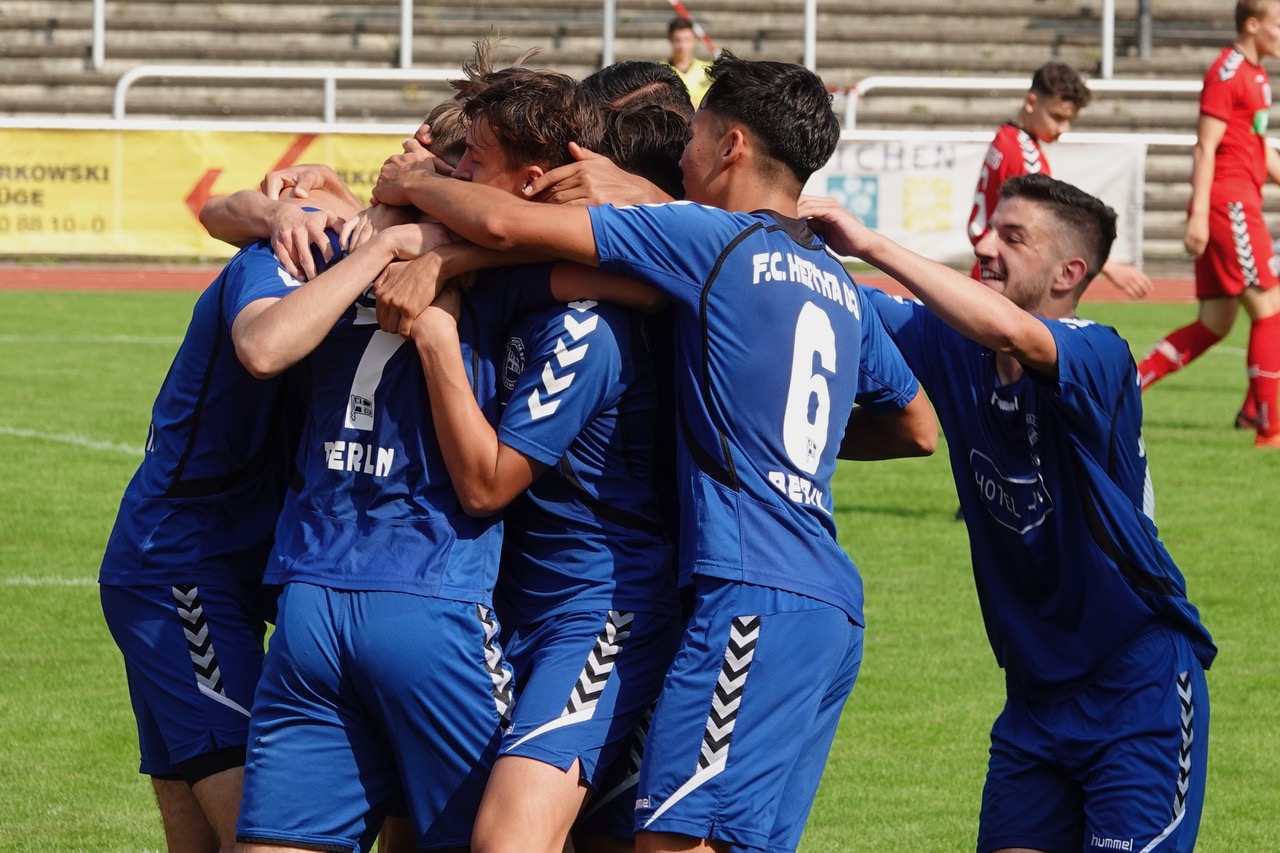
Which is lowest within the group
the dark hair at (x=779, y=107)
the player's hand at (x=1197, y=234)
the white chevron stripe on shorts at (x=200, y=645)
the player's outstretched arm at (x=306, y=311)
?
the white chevron stripe on shorts at (x=200, y=645)

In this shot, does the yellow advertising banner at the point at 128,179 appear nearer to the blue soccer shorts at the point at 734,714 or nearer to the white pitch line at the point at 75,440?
the white pitch line at the point at 75,440

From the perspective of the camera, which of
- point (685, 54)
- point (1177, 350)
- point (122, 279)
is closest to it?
point (1177, 350)

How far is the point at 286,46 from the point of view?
24.1 meters

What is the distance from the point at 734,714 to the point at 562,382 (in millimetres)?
684

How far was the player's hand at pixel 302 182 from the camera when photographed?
13.9 ft

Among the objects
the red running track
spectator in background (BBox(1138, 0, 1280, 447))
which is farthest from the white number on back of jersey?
the red running track

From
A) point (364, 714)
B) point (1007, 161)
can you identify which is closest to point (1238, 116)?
point (1007, 161)

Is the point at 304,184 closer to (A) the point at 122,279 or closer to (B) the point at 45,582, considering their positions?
(B) the point at 45,582

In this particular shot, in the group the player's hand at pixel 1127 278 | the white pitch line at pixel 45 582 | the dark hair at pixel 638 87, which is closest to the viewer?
the dark hair at pixel 638 87

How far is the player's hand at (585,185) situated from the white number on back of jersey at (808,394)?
0.42m

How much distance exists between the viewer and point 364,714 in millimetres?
3307

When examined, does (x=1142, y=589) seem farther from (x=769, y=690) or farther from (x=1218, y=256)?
(x=1218, y=256)

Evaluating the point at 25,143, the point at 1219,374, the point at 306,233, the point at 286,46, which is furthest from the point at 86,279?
the point at 306,233

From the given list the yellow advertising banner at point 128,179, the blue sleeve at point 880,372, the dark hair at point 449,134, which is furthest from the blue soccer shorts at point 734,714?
the yellow advertising banner at point 128,179
